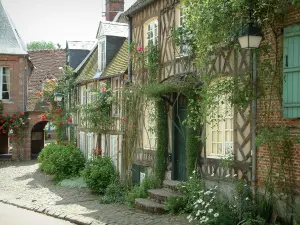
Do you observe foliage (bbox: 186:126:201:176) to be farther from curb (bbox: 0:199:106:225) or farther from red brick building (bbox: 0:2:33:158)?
red brick building (bbox: 0:2:33:158)

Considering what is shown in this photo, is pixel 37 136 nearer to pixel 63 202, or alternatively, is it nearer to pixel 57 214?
pixel 63 202

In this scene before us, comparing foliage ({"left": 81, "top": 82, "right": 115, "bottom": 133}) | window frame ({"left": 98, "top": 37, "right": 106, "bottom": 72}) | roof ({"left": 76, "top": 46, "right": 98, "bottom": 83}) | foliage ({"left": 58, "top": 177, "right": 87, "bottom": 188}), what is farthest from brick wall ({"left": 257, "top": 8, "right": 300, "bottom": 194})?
roof ({"left": 76, "top": 46, "right": 98, "bottom": 83})

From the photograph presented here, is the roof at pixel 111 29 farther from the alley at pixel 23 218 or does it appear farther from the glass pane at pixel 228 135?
the glass pane at pixel 228 135

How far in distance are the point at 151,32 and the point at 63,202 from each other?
5946mm

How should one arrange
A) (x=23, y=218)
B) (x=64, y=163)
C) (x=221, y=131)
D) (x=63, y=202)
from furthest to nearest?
(x=64, y=163) < (x=63, y=202) < (x=23, y=218) < (x=221, y=131)

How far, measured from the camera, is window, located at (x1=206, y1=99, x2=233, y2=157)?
917cm

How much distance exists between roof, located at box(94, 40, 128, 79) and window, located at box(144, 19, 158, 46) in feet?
6.67

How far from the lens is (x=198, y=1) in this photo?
8203 millimetres

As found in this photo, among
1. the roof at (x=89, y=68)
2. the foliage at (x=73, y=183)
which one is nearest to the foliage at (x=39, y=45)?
the roof at (x=89, y=68)

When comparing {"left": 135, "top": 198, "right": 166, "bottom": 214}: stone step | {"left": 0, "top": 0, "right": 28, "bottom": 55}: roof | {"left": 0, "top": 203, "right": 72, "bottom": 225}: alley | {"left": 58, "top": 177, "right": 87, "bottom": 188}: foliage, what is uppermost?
{"left": 0, "top": 0, "right": 28, "bottom": 55}: roof

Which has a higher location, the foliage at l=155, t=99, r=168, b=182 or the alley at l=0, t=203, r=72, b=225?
the foliage at l=155, t=99, r=168, b=182

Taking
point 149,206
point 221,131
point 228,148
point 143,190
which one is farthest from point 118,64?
point 228,148

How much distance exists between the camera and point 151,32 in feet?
42.8

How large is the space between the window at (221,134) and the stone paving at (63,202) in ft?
5.76
